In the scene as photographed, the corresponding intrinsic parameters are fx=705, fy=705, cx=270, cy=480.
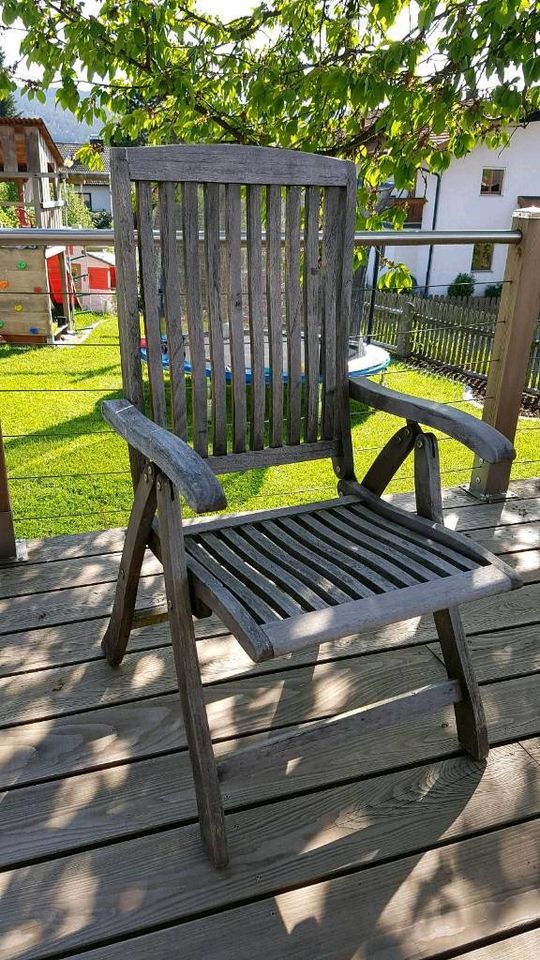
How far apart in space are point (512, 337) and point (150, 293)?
1.68 meters

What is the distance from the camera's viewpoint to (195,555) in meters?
1.53

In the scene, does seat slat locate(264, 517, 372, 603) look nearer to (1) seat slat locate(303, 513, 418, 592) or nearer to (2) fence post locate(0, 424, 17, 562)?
(1) seat slat locate(303, 513, 418, 592)

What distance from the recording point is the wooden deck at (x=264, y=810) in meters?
1.27

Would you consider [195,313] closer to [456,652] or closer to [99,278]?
[456,652]

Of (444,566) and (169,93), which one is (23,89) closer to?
(169,93)

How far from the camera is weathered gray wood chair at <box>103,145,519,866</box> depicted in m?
1.34

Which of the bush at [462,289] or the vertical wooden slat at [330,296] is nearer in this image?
the vertical wooden slat at [330,296]

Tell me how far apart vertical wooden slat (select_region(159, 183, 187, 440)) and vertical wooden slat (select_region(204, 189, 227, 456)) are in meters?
0.08

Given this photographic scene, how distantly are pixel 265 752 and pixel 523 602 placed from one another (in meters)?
1.23

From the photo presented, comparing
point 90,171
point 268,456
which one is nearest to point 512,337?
point 268,456

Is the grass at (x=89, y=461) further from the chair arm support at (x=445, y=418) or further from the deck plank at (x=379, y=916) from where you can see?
the deck plank at (x=379, y=916)

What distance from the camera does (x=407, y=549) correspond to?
155 cm

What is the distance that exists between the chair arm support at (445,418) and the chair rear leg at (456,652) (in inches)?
3.1

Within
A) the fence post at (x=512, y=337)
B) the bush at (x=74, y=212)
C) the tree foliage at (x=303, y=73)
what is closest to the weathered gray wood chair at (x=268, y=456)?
the fence post at (x=512, y=337)
